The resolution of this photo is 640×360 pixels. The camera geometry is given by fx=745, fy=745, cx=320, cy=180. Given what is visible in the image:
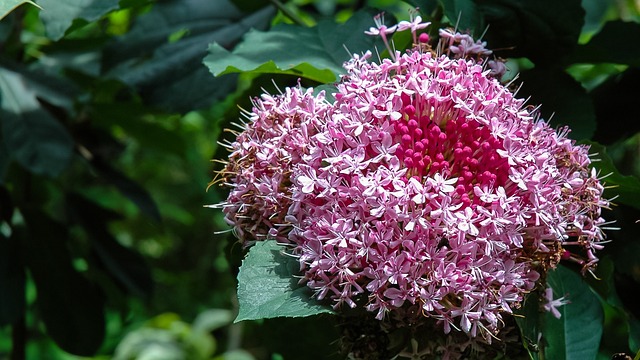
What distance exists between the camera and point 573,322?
38.5 inches

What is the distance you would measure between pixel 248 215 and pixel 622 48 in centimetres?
66

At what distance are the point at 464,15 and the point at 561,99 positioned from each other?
191mm

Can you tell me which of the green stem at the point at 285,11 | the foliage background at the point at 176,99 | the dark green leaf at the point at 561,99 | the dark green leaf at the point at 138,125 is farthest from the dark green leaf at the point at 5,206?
the dark green leaf at the point at 561,99

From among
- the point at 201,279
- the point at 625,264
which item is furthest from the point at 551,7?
the point at 201,279

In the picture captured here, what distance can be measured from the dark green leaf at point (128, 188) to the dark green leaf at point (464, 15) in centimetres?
84

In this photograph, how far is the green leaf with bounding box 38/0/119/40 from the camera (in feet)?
3.63

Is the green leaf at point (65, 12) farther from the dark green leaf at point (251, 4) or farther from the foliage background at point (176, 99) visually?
the dark green leaf at point (251, 4)

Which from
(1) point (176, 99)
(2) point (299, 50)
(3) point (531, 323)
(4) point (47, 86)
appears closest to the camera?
(3) point (531, 323)

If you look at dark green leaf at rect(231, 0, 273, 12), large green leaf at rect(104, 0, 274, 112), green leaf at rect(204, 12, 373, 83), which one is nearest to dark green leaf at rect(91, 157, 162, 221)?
large green leaf at rect(104, 0, 274, 112)

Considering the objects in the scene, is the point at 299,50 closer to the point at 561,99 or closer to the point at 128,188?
the point at 561,99

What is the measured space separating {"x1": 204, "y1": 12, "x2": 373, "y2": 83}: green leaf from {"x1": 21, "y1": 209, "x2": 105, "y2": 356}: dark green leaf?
27.8 inches

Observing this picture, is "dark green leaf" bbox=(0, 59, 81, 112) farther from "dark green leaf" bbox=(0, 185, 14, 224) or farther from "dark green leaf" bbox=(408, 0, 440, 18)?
"dark green leaf" bbox=(408, 0, 440, 18)

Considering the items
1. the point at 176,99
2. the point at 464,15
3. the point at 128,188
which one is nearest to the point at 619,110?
the point at 464,15

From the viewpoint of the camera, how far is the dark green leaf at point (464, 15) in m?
0.97
